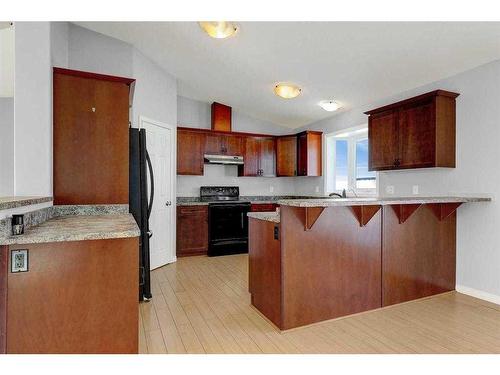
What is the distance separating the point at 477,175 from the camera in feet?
10.2

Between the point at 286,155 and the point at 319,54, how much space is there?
275 centimetres

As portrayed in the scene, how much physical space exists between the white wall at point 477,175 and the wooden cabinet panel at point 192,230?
347 cm

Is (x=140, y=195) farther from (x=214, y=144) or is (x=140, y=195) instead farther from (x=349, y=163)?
(x=349, y=163)

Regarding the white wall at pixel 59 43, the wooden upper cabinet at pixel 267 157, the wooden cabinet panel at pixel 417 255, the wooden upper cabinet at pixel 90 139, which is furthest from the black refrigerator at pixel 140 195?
the wooden upper cabinet at pixel 267 157

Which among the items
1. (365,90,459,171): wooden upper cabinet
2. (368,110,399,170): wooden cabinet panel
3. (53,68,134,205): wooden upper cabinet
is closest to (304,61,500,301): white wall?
(365,90,459,171): wooden upper cabinet

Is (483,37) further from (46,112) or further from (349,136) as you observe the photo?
(46,112)

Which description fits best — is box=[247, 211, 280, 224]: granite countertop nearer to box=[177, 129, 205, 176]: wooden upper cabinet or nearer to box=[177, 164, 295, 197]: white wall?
box=[177, 129, 205, 176]: wooden upper cabinet

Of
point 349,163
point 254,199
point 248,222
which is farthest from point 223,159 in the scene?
point 248,222

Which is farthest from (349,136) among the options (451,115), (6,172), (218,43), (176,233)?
(6,172)

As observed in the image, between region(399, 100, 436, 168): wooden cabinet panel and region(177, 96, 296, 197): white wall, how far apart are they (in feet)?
10.2

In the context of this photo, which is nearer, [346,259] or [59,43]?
[346,259]

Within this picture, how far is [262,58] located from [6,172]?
12.1 ft

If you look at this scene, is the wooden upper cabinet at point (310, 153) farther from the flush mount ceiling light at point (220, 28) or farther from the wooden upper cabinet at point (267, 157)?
the flush mount ceiling light at point (220, 28)
